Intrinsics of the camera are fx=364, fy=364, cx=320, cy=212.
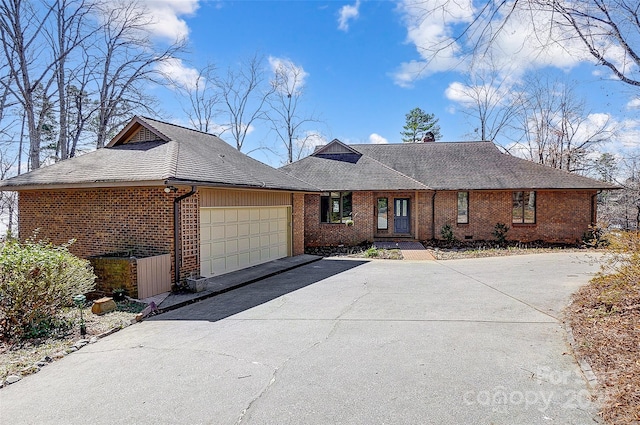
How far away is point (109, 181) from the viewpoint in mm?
8727

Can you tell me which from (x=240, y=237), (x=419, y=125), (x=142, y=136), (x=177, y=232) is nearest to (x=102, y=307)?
(x=177, y=232)

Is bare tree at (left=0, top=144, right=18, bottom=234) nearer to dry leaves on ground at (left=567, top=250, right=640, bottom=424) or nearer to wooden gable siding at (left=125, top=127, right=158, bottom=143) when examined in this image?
wooden gable siding at (left=125, top=127, right=158, bottom=143)

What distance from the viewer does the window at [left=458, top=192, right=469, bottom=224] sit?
722 inches

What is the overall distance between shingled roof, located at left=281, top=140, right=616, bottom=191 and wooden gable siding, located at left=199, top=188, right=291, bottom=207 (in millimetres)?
4561

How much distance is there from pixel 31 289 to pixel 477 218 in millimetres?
17562

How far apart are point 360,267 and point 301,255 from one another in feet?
10.8


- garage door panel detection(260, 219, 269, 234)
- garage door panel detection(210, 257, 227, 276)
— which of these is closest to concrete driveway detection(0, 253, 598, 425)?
garage door panel detection(210, 257, 227, 276)

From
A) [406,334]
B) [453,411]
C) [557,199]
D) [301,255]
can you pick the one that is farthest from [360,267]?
[557,199]

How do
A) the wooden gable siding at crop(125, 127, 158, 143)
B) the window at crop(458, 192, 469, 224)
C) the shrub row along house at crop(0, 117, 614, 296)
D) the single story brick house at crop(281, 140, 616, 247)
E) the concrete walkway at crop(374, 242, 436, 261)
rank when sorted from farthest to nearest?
the window at crop(458, 192, 469, 224), the single story brick house at crop(281, 140, 616, 247), the concrete walkway at crop(374, 242, 436, 261), the wooden gable siding at crop(125, 127, 158, 143), the shrub row along house at crop(0, 117, 614, 296)

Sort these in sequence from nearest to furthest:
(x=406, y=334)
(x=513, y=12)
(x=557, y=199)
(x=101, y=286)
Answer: (x=513, y=12) → (x=406, y=334) → (x=101, y=286) → (x=557, y=199)

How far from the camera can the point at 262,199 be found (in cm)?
1280

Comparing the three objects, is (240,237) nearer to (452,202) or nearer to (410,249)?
(410,249)

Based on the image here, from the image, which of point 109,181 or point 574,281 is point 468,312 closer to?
point 574,281

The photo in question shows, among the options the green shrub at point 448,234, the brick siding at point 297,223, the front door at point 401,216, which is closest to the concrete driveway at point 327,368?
the brick siding at point 297,223
